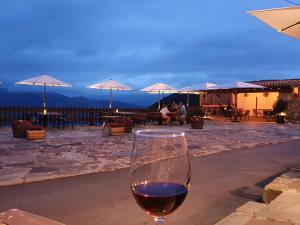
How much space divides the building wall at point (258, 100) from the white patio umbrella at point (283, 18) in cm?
2687

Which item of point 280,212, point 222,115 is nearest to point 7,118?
point 280,212

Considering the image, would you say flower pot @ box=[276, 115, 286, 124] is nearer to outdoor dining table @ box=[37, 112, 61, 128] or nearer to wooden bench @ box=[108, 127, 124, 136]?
wooden bench @ box=[108, 127, 124, 136]

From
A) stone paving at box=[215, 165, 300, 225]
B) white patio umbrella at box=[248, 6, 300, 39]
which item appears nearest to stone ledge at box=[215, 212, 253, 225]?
stone paving at box=[215, 165, 300, 225]

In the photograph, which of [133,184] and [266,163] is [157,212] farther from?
[266,163]

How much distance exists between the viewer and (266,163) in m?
8.52

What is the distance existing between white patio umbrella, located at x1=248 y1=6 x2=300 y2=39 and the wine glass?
5576 millimetres

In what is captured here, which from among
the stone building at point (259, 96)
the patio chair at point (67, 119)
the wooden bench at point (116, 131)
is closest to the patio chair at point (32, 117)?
the patio chair at point (67, 119)

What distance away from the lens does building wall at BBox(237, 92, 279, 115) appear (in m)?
32.9

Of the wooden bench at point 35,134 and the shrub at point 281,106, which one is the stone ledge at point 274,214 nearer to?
the wooden bench at point 35,134

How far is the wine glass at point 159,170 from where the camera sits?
1.16 m

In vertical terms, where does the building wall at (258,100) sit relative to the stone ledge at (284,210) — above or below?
above

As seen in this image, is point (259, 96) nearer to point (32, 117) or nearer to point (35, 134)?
point (32, 117)

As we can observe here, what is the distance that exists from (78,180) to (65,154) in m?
2.95

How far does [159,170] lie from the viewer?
1205mm
